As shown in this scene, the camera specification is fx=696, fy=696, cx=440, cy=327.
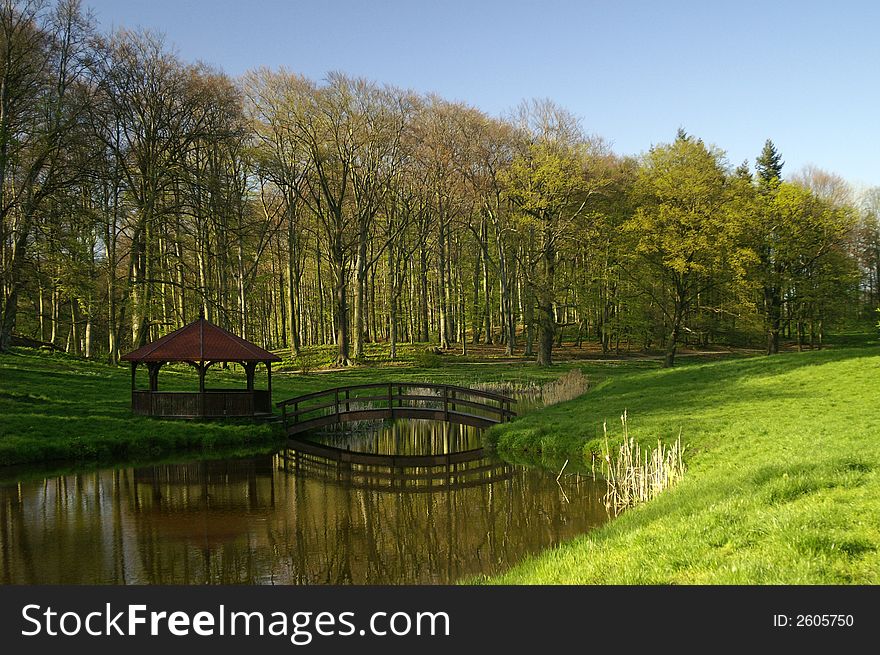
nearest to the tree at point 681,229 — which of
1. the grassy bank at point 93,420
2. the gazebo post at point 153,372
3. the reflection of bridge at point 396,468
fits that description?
the grassy bank at point 93,420

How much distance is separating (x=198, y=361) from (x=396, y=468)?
8.32m

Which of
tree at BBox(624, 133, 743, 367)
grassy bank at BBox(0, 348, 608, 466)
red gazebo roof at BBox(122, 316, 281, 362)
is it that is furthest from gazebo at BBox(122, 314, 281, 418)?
tree at BBox(624, 133, 743, 367)

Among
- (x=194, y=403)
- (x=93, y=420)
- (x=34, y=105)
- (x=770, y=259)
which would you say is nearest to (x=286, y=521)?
(x=93, y=420)

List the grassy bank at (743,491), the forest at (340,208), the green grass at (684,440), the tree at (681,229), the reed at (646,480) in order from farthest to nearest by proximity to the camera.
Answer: the tree at (681,229), the forest at (340,208), the reed at (646,480), the green grass at (684,440), the grassy bank at (743,491)

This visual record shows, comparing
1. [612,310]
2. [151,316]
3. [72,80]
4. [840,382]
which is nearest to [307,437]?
[151,316]

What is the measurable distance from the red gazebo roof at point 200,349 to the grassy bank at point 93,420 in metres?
2.13

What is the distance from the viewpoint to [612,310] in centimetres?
5206

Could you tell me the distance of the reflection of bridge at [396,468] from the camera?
18344mm

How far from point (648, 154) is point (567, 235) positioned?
655cm

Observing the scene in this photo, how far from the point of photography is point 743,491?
387 inches

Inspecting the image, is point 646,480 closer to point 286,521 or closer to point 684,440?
point 684,440

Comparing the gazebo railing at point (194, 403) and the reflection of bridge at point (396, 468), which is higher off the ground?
the gazebo railing at point (194, 403)

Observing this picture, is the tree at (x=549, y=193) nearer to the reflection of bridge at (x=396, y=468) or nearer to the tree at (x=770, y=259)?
the tree at (x=770, y=259)

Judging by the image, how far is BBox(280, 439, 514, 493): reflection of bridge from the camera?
722 inches
